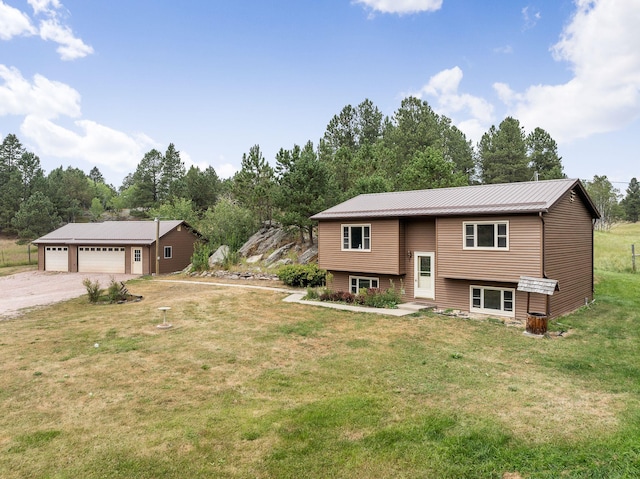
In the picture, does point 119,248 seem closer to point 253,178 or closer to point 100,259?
point 100,259

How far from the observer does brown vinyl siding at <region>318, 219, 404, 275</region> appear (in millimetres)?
16234

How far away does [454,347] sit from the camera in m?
9.97

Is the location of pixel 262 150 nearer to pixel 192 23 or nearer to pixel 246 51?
pixel 246 51

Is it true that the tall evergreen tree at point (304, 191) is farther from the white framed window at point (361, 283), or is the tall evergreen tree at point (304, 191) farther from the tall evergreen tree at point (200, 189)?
the tall evergreen tree at point (200, 189)

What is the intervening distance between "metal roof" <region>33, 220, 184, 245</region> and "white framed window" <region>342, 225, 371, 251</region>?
18.6 metres

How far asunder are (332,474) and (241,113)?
92.8ft

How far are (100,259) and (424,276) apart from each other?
27595mm

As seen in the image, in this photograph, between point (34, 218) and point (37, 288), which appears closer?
point (37, 288)

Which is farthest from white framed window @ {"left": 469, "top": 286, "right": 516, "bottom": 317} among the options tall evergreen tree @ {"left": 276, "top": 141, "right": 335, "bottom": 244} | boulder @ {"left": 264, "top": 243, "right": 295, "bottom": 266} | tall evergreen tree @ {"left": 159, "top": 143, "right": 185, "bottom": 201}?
tall evergreen tree @ {"left": 159, "top": 143, "right": 185, "bottom": 201}

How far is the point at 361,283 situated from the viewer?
1822 centimetres

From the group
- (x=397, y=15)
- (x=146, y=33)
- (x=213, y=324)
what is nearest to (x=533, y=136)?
(x=397, y=15)

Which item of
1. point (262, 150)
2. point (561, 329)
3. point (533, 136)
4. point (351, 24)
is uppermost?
point (351, 24)

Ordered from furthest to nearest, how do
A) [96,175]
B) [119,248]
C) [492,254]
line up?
[96,175], [119,248], [492,254]

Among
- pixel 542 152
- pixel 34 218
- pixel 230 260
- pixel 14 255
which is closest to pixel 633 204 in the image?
pixel 542 152
